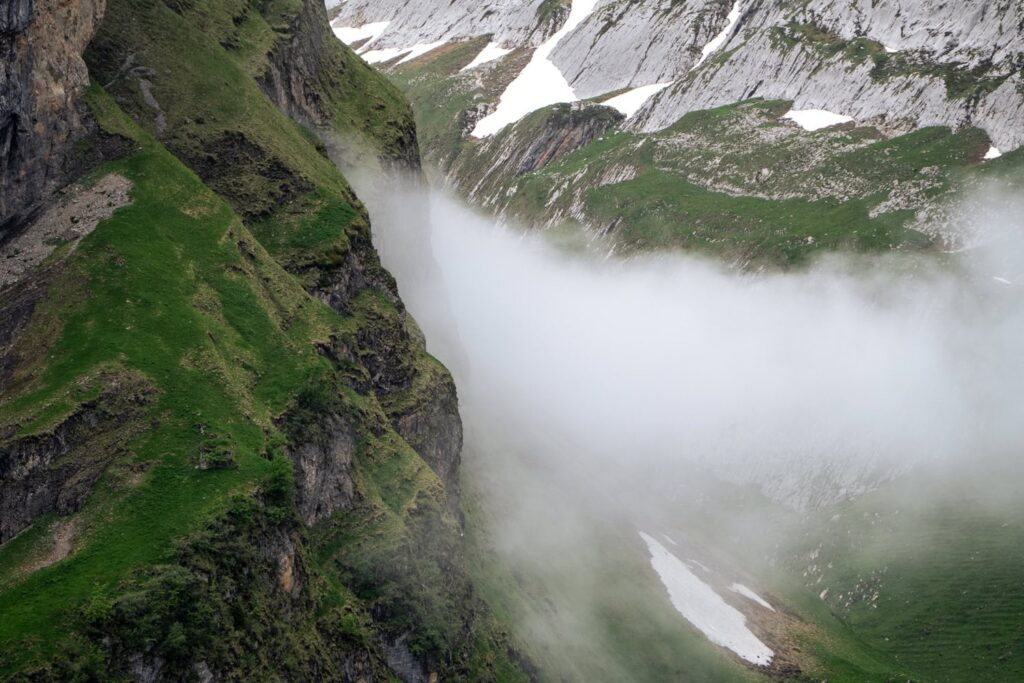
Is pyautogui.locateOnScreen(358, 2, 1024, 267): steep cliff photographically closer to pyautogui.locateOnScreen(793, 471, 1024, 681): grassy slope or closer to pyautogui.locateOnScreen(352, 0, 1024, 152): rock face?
pyautogui.locateOnScreen(352, 0, 1024, 152): rock face

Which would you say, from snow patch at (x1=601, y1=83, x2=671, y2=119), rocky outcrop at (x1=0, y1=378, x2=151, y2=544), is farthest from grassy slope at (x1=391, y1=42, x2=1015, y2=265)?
rocky outcrop at (x1=0, y1=378, x2=151, y2=544)

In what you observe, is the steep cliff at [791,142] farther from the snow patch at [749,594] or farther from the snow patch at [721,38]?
the snow patch at [749,594]

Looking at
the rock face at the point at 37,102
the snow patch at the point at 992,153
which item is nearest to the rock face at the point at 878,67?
the snow patch at the point at 992,153

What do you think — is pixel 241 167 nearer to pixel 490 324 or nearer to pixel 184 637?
pixel 184 637

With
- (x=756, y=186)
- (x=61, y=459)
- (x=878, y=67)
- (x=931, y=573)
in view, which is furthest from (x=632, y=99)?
(x=61, y=459)

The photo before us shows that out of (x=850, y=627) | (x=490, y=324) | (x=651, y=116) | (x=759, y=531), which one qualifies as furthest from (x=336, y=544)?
(x=651, y=116)

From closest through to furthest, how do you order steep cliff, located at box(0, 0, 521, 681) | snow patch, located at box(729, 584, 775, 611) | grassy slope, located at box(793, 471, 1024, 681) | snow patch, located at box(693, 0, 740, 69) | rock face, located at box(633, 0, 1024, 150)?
steep cliff, located at box(0, 0, 521, 681) → grassy slope, located at box(793, 471, 1024, 681) → snow patch, located at box(729, 584, 775, 611) → rock face, located at box(633, 0, 1024, 150) → snow patch, located at box(693, 0, 740, 69)
